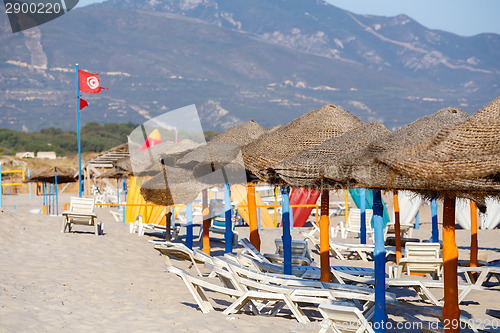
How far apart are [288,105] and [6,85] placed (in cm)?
8255

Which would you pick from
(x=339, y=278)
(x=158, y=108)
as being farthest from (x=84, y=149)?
(x=158, y=108)

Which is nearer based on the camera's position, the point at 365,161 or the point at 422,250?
the point at 365,161

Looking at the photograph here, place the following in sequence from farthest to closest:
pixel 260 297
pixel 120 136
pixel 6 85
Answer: pixel 6 85 < pixel 120 136 < pixel 260 297

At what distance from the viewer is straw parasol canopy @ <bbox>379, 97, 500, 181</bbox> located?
3.47m

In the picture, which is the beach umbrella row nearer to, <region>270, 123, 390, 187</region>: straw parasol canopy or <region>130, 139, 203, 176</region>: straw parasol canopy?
<region>270, 123, 390, 187</region>: straw parasol canopy

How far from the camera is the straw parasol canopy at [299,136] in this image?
24.6 feet

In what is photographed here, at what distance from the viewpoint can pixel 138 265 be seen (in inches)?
376

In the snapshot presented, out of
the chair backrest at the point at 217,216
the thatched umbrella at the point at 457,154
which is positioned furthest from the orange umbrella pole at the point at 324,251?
the chair backrest at the point at 217,216

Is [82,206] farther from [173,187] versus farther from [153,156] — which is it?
[173,187]

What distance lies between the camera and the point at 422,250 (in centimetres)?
835

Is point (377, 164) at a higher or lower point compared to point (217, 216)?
higher

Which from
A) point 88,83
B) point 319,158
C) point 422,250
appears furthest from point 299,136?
point 88,83

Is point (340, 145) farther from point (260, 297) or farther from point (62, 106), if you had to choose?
point (62, 106)

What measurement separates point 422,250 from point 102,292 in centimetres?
398
